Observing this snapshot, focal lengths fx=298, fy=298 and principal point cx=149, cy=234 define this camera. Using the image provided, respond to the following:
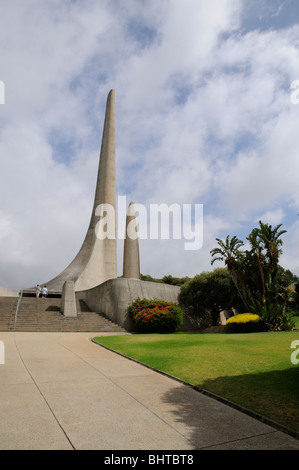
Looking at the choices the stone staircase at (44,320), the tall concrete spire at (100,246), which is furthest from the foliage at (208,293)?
the tall concrete spire at (100,246)

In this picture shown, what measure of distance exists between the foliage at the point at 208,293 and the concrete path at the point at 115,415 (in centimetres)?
1823

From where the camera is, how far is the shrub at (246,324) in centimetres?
1825

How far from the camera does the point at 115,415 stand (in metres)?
4.03

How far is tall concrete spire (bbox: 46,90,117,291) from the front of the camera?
32.2 m

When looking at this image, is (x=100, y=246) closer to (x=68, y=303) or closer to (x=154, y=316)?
(x=68, y=303)

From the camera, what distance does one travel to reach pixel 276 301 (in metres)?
21.4

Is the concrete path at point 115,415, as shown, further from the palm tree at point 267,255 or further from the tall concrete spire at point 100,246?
the tall concrete spire at point 100,246

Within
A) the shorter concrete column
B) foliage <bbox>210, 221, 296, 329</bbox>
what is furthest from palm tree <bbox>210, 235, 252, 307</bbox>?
the shorter concrete column

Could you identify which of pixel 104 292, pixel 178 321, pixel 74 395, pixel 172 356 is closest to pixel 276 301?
pixel 178 321

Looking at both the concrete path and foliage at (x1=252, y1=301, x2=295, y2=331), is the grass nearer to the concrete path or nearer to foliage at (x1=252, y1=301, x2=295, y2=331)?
the concrete path

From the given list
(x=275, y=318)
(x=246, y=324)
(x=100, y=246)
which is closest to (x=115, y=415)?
(x=246, y=324)

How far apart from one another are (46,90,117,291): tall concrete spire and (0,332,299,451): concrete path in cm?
2585
